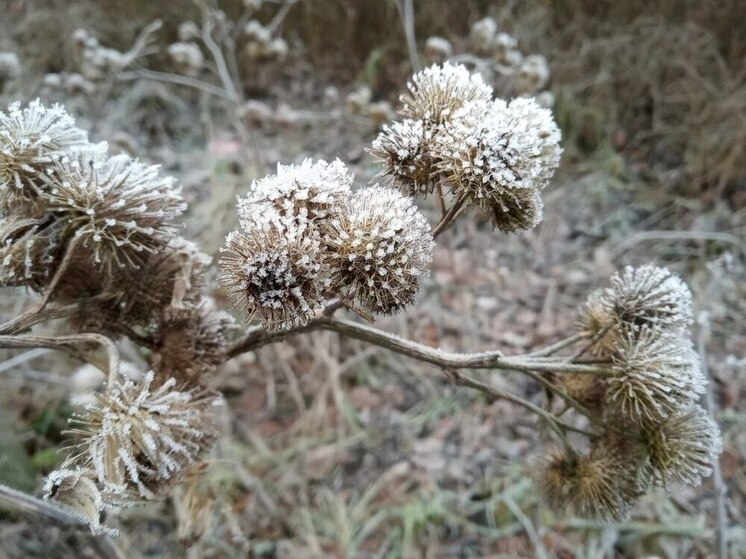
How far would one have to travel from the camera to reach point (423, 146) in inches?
27.6

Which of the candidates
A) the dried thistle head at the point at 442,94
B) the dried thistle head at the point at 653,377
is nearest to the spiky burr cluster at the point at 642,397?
the dried thistle head at the point at 653,377

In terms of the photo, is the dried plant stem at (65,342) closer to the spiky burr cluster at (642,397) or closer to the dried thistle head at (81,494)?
the dried thistle head at (81,494)

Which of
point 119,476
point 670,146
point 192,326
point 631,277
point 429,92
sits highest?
point 670,146

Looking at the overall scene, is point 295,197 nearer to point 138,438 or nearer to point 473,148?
point 473,148

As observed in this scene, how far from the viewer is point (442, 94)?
2.35 feet

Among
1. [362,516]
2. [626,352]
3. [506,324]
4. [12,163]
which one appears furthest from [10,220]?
[506,324]

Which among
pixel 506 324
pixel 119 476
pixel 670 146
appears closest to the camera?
pixel 119 476

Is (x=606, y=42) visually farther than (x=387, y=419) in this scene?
Yes

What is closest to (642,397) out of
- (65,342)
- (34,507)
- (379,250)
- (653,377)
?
(653,377)

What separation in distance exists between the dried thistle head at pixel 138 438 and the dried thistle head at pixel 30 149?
24cm

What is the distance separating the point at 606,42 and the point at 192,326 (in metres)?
2.49

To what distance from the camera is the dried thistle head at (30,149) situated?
68 cm

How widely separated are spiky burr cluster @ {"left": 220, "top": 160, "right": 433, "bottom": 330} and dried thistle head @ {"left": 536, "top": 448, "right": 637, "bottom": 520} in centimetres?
40

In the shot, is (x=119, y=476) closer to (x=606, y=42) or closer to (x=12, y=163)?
(x=12, y=163)
